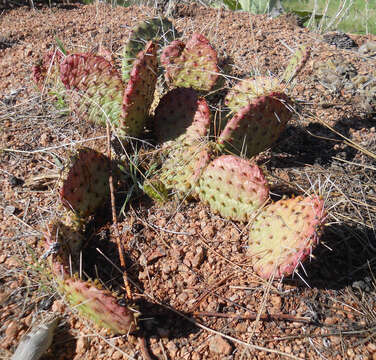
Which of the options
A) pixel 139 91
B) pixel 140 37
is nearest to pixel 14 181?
pixel 139 91

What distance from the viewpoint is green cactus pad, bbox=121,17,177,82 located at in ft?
6.66

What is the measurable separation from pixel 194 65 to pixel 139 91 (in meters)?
0.37

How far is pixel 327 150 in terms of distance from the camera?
2.02 m

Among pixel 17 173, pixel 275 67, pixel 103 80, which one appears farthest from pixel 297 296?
pixel 275 67

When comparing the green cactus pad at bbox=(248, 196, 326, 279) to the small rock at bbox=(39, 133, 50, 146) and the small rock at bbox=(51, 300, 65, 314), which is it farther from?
the small rock at bbox=(39, 133, 50, 146)

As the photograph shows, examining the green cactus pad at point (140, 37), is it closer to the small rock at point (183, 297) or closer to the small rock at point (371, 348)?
the small rock at point (183, 297)

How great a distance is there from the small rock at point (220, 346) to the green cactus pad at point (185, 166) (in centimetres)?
59

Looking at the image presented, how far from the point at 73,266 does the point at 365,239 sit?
3.68 feet

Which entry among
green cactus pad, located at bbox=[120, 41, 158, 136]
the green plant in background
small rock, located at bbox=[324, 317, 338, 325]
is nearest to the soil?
small rock, located at bbox=[324, 317, 338, 325]

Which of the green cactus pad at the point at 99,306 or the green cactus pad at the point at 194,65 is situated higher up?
the green cactus pad at the point at 194,65

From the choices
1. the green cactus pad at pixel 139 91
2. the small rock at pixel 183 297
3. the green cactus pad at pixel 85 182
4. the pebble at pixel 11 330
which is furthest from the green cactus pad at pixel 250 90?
the pebble at pixel 11 330

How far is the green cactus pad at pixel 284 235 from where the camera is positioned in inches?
49.2

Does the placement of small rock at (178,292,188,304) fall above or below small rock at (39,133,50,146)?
below

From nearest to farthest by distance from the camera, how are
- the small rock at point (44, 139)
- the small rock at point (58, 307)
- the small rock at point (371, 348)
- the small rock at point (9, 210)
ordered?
the small rock at point (371, 348), the small rock at point (58, 307), the small rock at point (9, 210), the small rock at point (44, 139)
